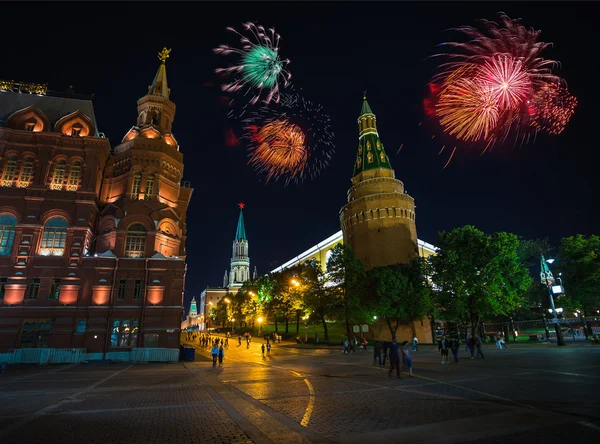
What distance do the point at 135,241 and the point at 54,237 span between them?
7442mm

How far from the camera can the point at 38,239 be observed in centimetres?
3347

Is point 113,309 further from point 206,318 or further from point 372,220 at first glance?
point 206,318

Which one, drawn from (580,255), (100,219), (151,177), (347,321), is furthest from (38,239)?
(580,255)

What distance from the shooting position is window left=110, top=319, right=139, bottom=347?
33062 mm

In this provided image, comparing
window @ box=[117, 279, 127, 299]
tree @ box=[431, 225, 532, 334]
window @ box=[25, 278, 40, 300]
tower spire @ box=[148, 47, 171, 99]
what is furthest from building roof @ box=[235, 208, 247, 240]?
tree @ box=[431, 225, 532, 334]

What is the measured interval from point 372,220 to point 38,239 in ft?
167

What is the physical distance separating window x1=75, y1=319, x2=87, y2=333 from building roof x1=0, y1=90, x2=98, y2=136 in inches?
840

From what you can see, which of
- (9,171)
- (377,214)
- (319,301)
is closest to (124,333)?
(9,171)

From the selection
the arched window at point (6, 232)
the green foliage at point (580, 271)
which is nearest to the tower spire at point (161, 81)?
the arched window at point (6, 232)

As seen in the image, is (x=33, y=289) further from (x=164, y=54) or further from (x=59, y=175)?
(x=164, y=54)

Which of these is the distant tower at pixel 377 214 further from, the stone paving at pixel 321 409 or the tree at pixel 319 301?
the stone paving at pixel 321 409

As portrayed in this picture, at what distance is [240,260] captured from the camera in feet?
488

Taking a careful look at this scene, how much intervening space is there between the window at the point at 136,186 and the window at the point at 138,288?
1017 centimetres

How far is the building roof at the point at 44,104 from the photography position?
39.7 metres
